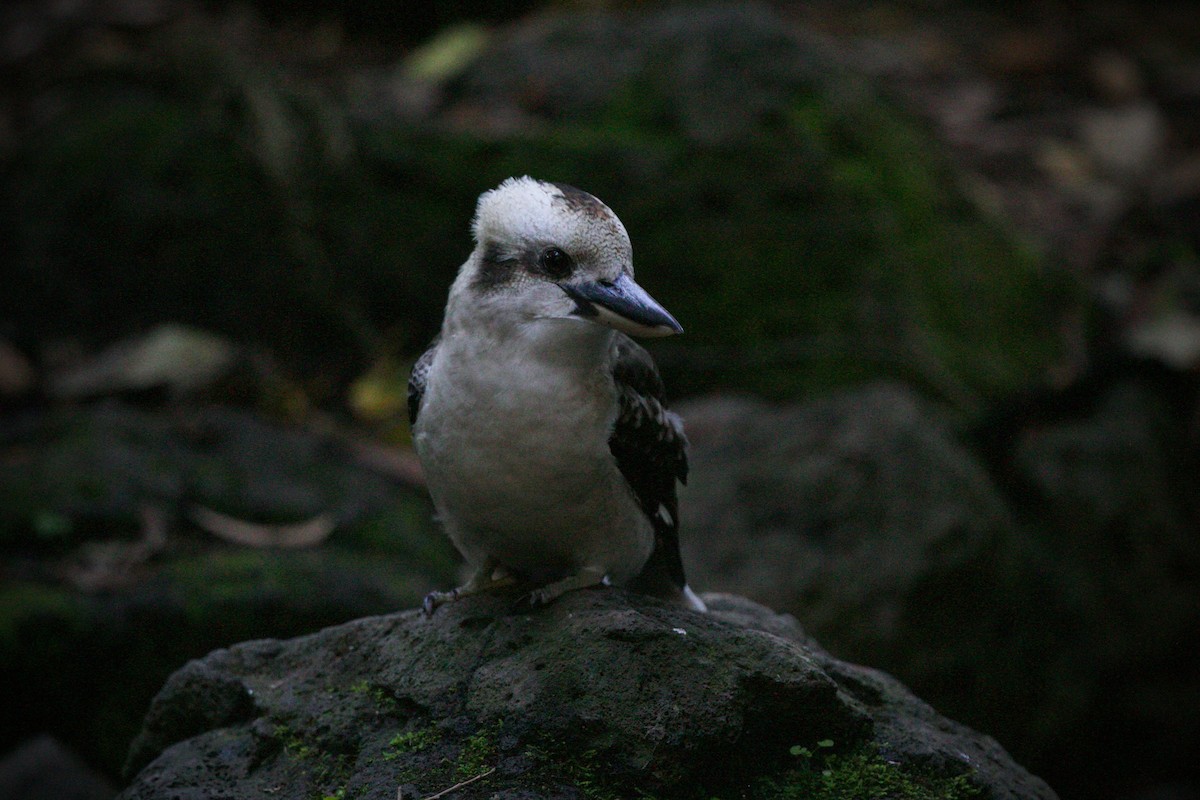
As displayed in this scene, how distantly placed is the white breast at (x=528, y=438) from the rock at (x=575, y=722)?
8.6 inches

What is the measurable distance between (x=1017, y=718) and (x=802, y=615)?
45.2 inches

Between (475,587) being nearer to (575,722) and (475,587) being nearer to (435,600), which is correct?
(435,600)

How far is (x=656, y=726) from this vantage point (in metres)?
2.88

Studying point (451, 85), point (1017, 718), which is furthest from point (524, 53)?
point (1017, 718)

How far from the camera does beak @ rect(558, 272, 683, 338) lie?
3.09m

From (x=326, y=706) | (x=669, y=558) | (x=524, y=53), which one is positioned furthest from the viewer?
(x=524, y=53)

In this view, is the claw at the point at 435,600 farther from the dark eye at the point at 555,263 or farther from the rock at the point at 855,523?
the rock at the point at 855,523

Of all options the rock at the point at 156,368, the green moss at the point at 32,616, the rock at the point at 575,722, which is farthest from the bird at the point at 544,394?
the rock at the point at 156,368

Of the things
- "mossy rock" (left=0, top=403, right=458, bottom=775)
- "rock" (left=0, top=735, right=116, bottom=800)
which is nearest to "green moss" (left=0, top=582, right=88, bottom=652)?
"mossy rock" (left=0, top=403, right=458, bottom=775)

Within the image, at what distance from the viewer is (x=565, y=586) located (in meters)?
3.45

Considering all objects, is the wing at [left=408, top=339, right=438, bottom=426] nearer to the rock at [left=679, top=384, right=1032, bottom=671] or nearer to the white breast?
the white breast

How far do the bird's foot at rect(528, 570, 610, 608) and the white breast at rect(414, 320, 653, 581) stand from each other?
0.18 ft

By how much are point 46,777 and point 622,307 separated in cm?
295

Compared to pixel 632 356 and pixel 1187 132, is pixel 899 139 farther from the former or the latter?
pixel 632 356
